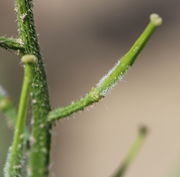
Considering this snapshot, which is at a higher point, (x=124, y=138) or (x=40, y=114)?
(x=124, y=138)

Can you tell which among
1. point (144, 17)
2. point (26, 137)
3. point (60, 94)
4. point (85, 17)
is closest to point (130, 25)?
point (144, 17)

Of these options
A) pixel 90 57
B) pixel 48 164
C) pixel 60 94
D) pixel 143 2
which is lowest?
pixel 48 164

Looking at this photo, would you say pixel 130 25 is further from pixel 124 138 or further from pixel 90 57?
pixel 124 138

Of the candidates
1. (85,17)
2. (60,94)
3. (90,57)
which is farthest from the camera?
(85,17)

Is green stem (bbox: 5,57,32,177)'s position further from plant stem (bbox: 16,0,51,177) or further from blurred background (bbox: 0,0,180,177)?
blurred background (bbox: 0,0,180,177)

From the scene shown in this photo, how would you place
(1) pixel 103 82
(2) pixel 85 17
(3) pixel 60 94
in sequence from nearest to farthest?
1. (1) pixel 103 82
2. (3) pixel 60 94
3. (2) pixel 85 17

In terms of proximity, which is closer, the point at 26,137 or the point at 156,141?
the point at 26,137
